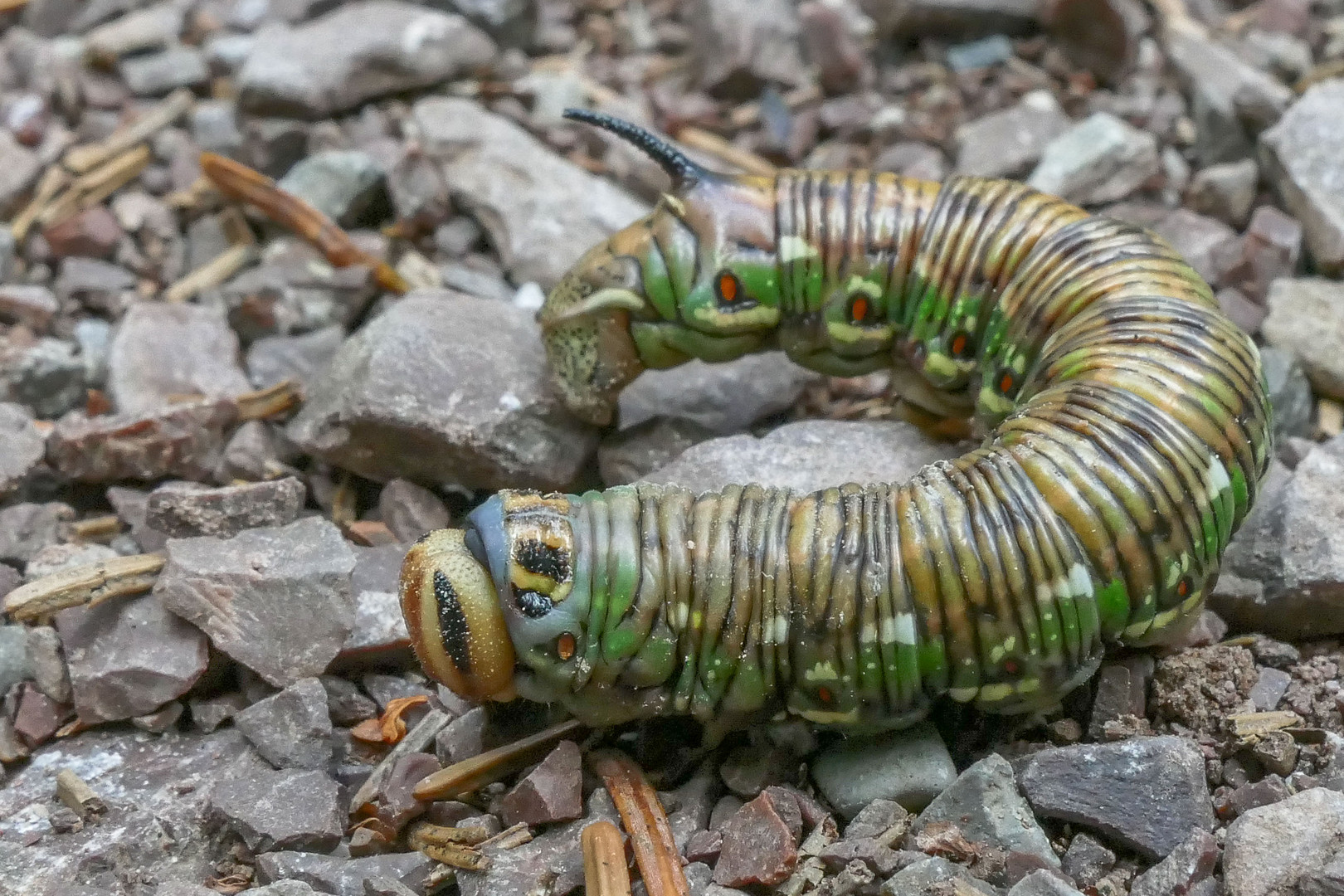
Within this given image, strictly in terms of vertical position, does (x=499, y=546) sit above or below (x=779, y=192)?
below

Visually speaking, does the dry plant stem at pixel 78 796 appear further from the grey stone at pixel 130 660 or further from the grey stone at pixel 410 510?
the grey stone at pixel 410 510

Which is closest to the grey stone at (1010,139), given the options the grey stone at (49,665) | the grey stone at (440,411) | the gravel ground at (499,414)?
the gravel ground at (499,414)

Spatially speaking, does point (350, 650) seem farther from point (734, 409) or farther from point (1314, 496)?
point (1314, 496)

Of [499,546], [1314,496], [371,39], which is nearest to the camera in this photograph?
[499,546]

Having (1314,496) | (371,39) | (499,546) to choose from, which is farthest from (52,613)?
(1314,496)

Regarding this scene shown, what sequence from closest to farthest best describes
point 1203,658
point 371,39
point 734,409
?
point 1203,658, point 734,409, point 371,39

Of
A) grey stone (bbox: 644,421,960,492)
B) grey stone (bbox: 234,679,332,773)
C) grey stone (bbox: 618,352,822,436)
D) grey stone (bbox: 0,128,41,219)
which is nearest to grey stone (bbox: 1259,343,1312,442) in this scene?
grey stone (bbox: 644,421,960,492)

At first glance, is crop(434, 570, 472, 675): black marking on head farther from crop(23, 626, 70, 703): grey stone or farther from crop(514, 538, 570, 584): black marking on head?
crop(23, 626, 70, 703): grey stone

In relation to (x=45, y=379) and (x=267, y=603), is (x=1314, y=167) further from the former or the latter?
(x=45, y=379)
